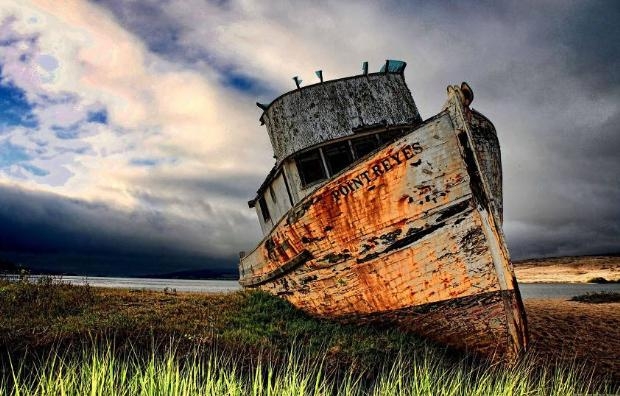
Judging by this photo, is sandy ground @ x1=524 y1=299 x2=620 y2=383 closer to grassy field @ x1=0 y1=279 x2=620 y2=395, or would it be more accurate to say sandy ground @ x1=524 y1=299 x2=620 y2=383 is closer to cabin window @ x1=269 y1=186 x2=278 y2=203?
grassy field @ x1=0 y1=279 x2=620 y2=395

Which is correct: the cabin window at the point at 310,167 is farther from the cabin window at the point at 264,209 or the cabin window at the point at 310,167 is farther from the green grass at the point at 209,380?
the green grass at the point at 209,380

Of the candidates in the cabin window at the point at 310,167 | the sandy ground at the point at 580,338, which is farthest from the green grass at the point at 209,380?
the cabin window at the point at 310,167

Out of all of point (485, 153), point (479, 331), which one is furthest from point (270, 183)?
point (479, 331)

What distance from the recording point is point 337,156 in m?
7.88

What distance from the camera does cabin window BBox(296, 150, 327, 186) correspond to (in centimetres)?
785

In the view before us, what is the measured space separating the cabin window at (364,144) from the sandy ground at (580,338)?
439 cm

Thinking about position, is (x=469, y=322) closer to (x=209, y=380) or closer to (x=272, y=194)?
(x=209, y=380)

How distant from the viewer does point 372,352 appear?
216 inches

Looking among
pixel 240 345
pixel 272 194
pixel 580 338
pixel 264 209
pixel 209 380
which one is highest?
pixel 272 194

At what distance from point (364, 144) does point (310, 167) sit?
1.19 metres

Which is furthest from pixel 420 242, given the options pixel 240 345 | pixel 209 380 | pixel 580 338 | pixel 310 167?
pixel 580 338

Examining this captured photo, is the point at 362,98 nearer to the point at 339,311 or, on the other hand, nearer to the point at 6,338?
the point at 339,311

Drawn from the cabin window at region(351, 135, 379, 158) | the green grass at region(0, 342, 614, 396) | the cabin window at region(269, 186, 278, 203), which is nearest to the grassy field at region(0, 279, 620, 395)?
the green grass at region(0, 342, 614, 396)

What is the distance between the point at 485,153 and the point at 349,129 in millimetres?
2582
